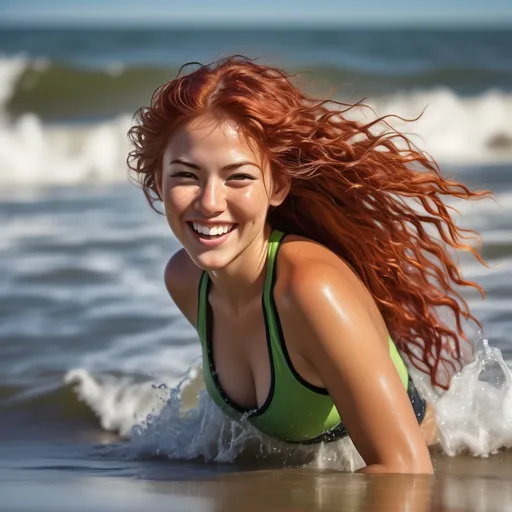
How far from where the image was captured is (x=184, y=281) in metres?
4.34

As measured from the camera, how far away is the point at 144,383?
557 cm

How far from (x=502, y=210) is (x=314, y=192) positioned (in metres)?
5.27

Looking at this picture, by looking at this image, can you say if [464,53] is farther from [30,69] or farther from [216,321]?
[216,321]

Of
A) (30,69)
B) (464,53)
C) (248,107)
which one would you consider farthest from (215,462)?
(464,53)

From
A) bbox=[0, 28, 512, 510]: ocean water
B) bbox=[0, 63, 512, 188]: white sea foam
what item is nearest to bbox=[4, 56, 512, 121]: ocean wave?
bbox=[0, 28, 512, 510]: ocean water

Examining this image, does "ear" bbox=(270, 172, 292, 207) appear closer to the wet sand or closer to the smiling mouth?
the smiling mouth

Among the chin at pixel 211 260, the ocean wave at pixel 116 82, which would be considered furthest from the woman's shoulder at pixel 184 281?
the ocean wave at pixel 116 82

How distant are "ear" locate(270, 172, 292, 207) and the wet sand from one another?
36.1 inches

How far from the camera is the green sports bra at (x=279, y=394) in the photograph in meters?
3.65

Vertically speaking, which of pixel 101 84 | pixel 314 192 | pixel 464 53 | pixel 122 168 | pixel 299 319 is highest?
pixel 464 53

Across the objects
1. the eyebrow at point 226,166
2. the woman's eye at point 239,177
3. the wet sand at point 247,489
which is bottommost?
the wet sand at point 247,489

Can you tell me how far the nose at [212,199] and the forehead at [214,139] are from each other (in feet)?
0.31

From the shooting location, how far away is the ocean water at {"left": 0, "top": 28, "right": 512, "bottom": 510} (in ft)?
13.3

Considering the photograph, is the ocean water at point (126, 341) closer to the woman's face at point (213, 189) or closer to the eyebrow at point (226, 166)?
the woman's face at point (213, 189)
